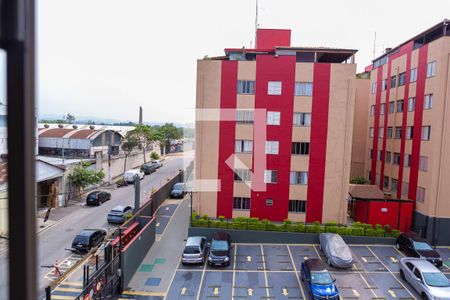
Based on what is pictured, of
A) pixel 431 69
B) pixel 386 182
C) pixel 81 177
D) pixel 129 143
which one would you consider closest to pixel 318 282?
pixel 431 69

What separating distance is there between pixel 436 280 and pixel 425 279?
1.46 feet

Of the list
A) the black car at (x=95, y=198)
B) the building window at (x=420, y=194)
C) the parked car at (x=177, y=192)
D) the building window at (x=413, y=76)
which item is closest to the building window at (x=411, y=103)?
the building window at (x=413, y=76)

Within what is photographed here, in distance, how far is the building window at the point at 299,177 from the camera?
2348 cm

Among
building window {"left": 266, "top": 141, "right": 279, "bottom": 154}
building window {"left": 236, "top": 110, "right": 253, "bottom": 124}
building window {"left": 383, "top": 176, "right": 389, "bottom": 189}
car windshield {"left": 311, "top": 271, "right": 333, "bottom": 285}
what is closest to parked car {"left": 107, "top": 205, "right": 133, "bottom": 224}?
building window {"left": 236, "top": 110, "right": 253, "bottom": 124}

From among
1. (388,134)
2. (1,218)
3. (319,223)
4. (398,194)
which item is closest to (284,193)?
(319,223)

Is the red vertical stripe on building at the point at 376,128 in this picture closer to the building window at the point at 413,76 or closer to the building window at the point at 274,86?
the building window at the point at 413,76

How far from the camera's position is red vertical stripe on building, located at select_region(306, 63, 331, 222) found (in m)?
22.7

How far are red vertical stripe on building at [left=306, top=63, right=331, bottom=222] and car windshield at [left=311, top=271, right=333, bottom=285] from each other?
341 inches

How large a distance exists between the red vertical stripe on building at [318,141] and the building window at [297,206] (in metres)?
0.28

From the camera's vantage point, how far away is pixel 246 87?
23.0 metres

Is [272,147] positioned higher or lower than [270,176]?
higher

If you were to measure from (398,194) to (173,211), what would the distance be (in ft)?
57.4

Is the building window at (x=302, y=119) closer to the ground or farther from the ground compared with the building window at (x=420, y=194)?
farther from the ground

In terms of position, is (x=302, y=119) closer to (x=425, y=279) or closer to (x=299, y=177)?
(x=299, y=177)
